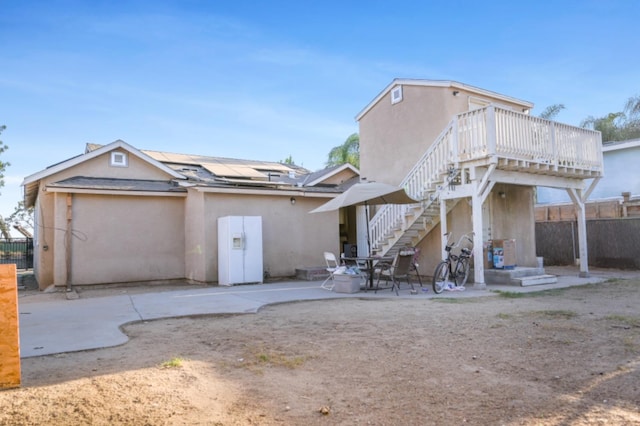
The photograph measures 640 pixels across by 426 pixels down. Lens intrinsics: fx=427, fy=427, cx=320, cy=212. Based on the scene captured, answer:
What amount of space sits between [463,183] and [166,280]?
28.5 feet

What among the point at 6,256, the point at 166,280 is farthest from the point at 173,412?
the point at 6,256

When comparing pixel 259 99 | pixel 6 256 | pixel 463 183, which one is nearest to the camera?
pixel 463 183

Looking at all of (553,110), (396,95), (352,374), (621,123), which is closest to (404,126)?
(396,95)

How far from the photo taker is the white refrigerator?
11.1 m

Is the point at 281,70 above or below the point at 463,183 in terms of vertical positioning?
above

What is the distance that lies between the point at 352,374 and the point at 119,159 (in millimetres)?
11660

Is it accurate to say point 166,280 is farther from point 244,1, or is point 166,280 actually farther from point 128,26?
point 244,1

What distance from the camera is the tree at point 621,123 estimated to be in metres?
23.7

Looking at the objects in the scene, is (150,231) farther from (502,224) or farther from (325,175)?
(502,224)

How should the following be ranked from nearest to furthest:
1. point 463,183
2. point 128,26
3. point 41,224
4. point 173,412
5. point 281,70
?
point 173,412, point 463,183, point 128,26, point 41,224, point 281,70

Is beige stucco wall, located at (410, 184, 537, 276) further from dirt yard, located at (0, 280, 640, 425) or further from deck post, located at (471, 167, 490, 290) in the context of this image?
dirt yard, located at (0, 280, 640, 425)

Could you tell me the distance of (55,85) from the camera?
43.0 ft

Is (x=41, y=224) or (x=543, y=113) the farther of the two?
(x=543, y=113)

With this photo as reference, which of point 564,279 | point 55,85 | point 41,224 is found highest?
point 55,85
